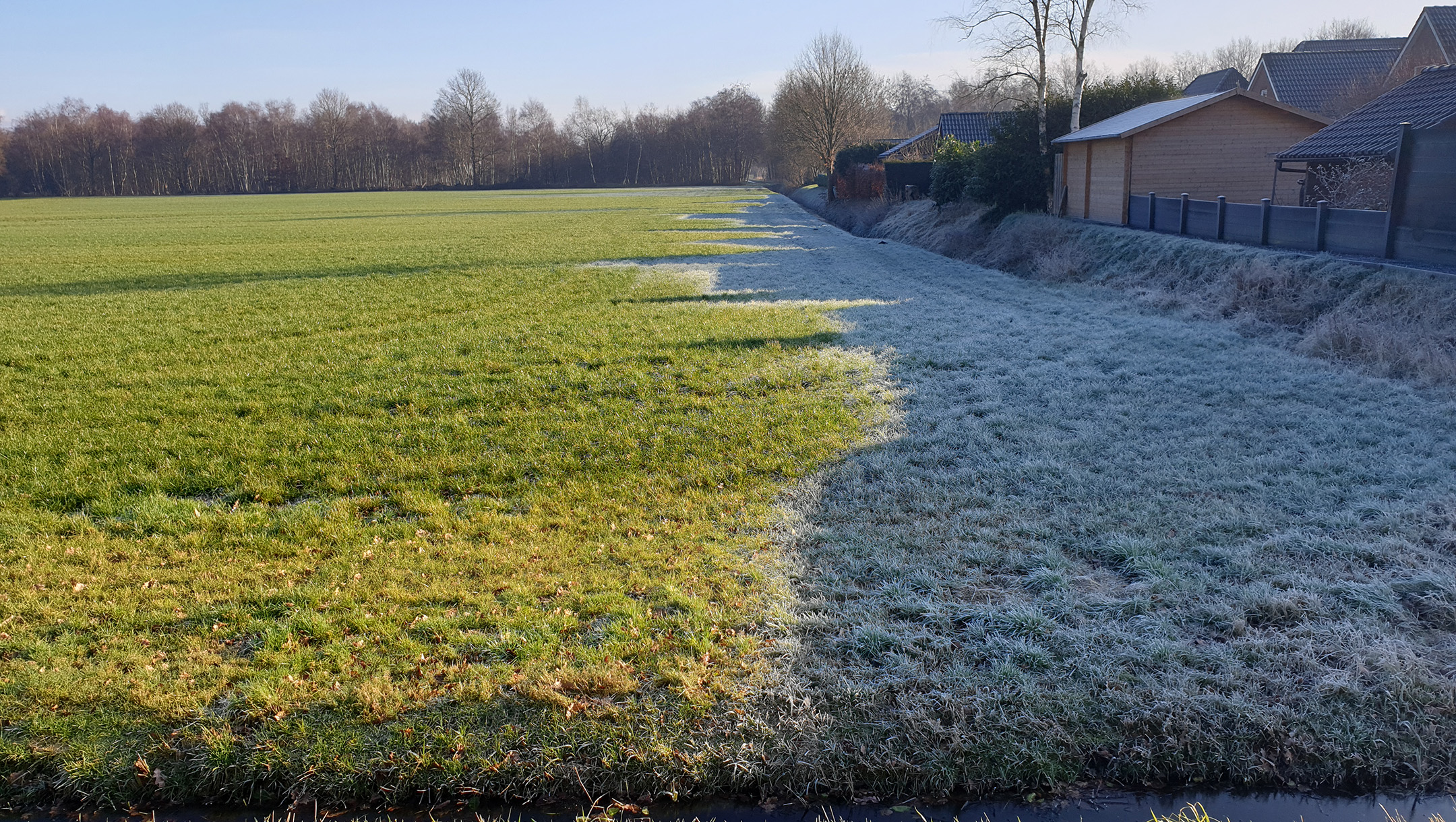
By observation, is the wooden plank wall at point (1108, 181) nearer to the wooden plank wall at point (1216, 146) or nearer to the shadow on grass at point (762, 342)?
the wooden plank wall at point (1216, 146)

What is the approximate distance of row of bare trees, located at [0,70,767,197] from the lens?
102 m

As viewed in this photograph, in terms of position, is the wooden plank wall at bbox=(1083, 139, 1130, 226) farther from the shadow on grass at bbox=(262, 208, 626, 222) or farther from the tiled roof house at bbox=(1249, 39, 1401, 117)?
the shadow on grass at bbox=(262, 208, 626, 222)

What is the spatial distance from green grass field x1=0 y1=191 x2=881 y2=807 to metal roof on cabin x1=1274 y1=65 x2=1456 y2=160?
33.4 feet

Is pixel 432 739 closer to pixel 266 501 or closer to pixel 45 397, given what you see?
pixel 266 501

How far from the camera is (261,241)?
3134 cm

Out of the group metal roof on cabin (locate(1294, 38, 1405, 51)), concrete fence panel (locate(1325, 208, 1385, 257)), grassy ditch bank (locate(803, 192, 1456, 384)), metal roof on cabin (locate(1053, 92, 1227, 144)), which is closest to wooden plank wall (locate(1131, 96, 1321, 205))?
metal roof on cabin (locate(1053, 92, 1227, 144))

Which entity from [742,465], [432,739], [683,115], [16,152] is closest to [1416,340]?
[742,465]

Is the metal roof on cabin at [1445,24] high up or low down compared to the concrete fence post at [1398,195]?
up

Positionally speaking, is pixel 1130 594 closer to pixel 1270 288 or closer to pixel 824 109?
pixel 1270 288

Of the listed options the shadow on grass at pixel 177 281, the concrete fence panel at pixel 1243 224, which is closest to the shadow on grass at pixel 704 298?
the shadow on grass at pixel 177 281

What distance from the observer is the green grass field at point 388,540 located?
3678 mm

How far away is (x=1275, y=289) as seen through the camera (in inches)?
516

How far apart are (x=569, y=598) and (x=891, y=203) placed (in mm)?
35930

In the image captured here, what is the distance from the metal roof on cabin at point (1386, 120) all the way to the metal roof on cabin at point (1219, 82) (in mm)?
29453
